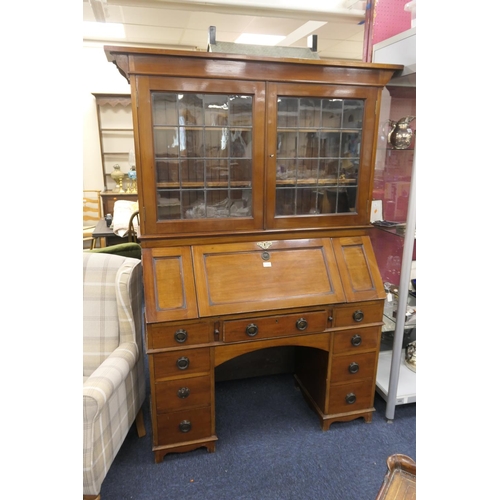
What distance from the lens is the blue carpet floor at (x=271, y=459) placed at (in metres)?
1.56

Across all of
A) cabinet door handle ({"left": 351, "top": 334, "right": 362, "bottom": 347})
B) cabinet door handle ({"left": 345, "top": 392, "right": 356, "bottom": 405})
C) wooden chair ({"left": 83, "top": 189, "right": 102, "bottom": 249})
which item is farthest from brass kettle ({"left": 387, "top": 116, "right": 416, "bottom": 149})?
wooden chair ({"left": 83, "top": 189, "right": 102, "bottom": 249})

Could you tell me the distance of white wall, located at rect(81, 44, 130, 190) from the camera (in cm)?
473

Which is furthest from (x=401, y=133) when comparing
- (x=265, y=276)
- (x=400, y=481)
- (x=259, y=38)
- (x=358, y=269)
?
(x=259, y=38)

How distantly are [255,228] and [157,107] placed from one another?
68 centimetres

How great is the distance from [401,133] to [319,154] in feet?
1.83

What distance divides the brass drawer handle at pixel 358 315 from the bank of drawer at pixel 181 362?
73 centimetres

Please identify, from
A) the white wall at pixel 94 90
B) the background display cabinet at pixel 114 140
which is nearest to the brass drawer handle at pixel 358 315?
the background display cabinet at pixel 114 140

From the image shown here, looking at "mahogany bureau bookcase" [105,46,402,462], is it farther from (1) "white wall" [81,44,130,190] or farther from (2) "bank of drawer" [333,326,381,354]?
(1) "white wall" [81,44,130,190]

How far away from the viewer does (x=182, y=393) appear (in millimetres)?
1645

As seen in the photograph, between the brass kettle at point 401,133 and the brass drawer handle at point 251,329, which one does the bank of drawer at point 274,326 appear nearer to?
the brass drawer handle at point 251,329

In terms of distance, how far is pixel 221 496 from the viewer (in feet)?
5.04

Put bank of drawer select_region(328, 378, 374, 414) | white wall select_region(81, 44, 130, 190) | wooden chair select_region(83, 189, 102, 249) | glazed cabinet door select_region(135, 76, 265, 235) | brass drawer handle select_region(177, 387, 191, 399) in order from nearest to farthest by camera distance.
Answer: glazed cabinet door select_region(135, 76, 265, 235) < brass drawer handle select_region(177, 387, 191, 399) < bank of drawer select_region(328, 378, 374, 414) < white wall select_region(81, 44, 130, 190) < wooden chair select_region(83, 189, 102, 249)
